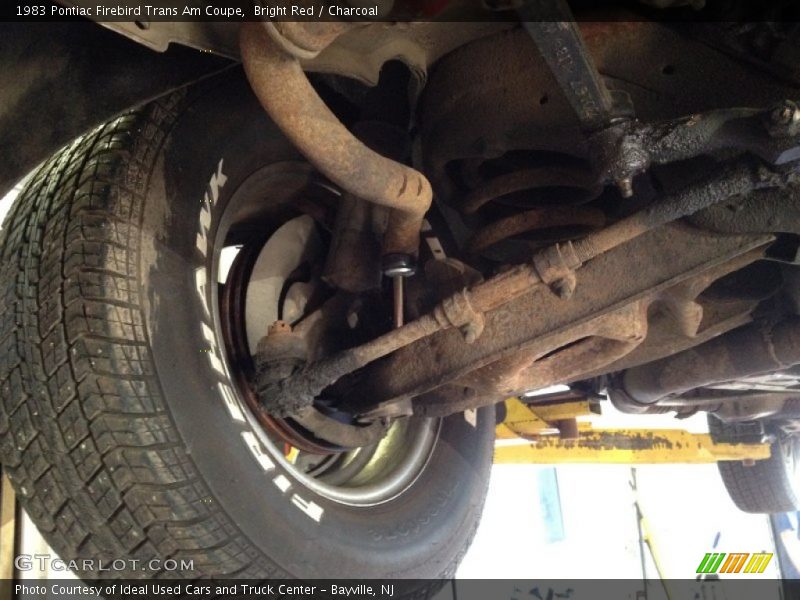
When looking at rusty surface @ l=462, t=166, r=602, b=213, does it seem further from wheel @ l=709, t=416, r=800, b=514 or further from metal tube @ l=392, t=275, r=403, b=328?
wheel @ l=709, t=416, r=800, b=514

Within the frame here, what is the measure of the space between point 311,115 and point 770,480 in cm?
333

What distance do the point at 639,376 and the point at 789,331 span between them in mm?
476

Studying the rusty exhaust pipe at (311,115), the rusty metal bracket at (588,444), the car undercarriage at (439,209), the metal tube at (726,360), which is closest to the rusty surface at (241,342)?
the car undercarriage at (439,209)

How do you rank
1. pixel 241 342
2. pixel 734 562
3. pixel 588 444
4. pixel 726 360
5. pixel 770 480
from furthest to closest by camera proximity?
pixel 734 562, pixel 770 480, pixel 588 444, pixel 726 360, pixel 241 342

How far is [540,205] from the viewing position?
1.34 metres

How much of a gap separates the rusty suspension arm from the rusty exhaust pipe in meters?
0.19

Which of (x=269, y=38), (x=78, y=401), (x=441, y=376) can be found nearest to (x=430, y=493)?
(x=441, y=376)

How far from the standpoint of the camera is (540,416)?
8.91ft

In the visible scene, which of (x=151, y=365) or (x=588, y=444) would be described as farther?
(x=588, y=444)

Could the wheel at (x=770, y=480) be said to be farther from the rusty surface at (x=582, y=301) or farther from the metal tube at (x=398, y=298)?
the metal tube at (x=398, y=298)

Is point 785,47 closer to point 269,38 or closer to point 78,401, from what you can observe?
point 269,38
